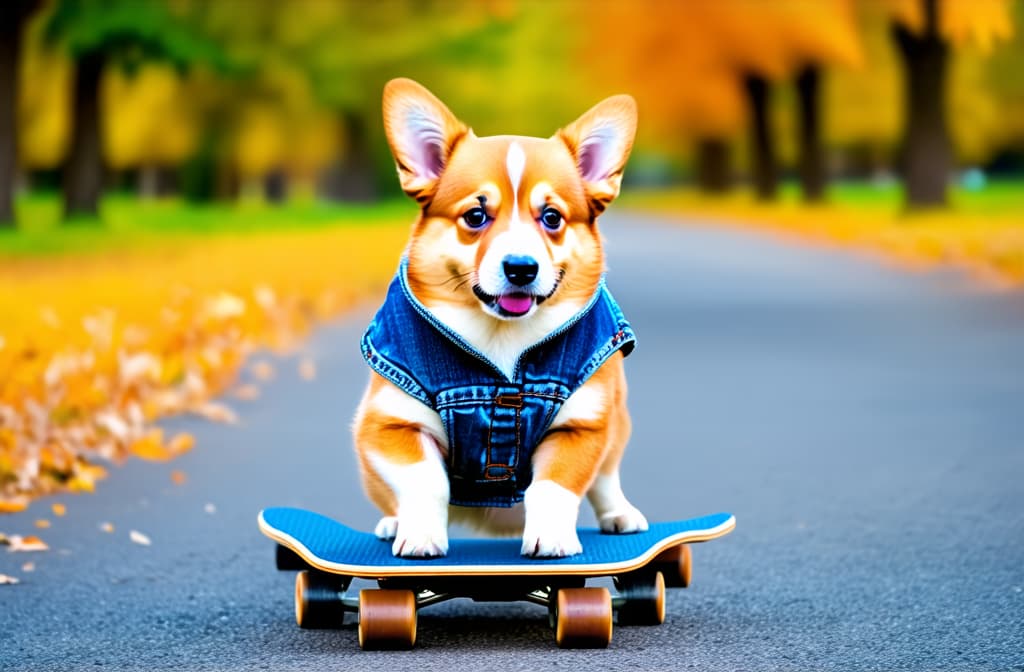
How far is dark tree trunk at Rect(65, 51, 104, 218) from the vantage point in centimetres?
2506

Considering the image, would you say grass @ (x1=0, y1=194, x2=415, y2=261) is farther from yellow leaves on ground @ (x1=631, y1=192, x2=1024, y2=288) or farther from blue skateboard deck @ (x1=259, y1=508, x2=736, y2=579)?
blue skateboard deck @ (x1=259, y1=508, x2=736, y2=579)

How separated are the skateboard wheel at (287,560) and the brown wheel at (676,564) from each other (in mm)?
976

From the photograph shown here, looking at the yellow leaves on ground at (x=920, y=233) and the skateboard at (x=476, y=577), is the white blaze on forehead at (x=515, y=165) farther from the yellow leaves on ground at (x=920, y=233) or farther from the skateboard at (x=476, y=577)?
the yellow leaves on ground at (x=920, y=233)

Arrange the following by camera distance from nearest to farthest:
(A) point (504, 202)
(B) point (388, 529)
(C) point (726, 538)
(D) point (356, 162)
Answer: (A) point (504, 202) → (B) point (388, 529) → (C) point (726, 538) → (D) point (356, 162)

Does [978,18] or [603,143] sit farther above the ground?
[978,18]

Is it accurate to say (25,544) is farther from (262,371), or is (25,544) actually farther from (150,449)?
(262,371)

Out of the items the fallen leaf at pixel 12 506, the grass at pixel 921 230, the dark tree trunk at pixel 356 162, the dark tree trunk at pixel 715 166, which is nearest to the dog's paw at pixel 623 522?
the fallen leaf at pixel 12 506

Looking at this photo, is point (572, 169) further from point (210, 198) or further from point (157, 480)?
point (210, 198)

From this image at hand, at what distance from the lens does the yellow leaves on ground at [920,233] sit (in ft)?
61.7

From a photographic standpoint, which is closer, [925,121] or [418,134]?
[418,134]

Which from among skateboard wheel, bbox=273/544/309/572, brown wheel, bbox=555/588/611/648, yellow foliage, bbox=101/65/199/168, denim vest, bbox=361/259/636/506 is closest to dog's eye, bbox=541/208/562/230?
denim vest, bbox=361/259/636/506

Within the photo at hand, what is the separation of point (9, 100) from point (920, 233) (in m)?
12.0

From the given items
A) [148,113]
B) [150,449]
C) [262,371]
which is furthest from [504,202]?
[148,113]

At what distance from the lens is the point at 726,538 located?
5.94 meters
